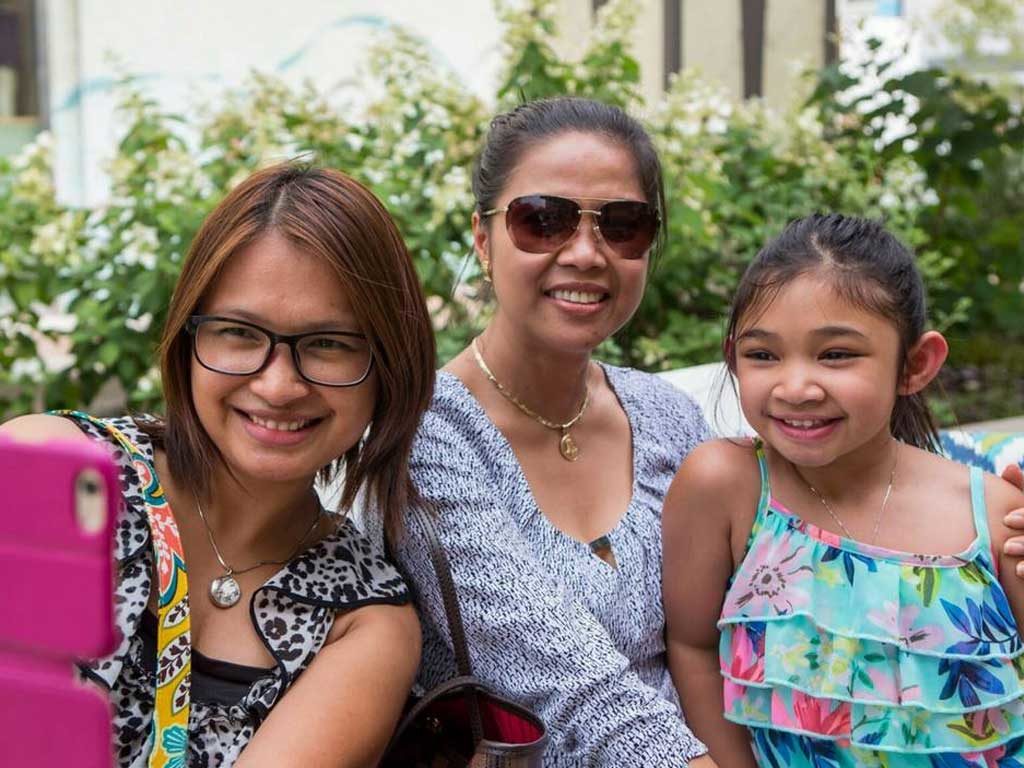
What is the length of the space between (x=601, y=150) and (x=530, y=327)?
35 centimetres

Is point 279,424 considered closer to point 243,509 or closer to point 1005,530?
point 243,509

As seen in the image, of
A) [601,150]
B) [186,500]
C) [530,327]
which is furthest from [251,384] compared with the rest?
[601,150]

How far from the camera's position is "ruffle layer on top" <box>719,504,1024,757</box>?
2.04 m

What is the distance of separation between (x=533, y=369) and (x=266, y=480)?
2.21 feet

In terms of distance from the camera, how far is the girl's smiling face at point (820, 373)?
2076mm

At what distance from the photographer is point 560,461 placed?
246 centimetres

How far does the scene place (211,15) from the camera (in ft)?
22.6

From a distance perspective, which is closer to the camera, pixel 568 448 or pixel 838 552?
pixel 838 552

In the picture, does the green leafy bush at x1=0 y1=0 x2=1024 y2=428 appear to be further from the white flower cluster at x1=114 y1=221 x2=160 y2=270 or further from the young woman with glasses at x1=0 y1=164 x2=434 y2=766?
the young woman with glasses at x1=0 y1=164 x2=434 y2=766

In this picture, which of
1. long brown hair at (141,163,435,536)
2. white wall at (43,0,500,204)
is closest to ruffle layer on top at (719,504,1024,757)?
long brown hair at (141,163,435,536)

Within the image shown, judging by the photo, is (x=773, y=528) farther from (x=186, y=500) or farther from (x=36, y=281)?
(x=36, y=281)

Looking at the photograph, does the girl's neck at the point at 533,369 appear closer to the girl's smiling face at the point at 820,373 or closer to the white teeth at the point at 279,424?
the girl's smiling face at the point at 820,373

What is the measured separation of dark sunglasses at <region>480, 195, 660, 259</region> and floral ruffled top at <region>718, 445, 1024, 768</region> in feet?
2.06

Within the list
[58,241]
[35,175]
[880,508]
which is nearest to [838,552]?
[880,508]
